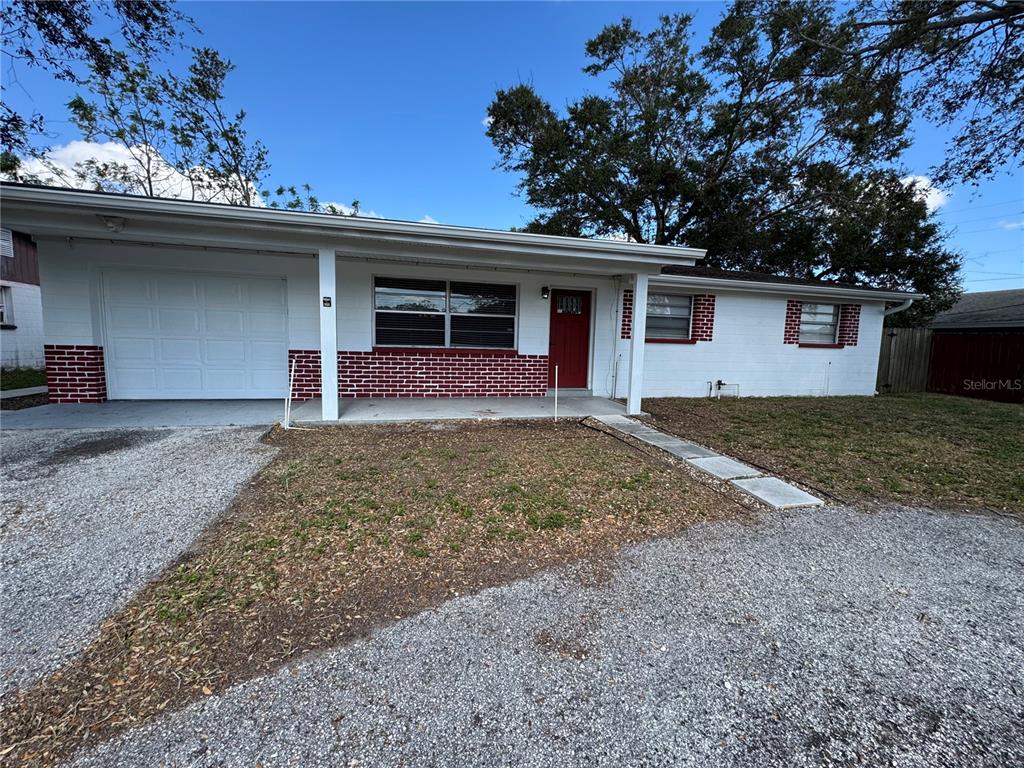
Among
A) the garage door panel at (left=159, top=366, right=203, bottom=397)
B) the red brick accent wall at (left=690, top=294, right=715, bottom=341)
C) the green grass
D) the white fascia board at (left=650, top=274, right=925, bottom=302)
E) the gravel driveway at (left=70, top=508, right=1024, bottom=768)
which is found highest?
the white fascia board at (left=650, top=274, right=925, bottom=302)

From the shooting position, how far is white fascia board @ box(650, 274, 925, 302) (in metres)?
8.68

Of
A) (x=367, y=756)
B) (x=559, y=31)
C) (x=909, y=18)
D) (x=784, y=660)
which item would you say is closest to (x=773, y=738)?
(x=784, y=660)

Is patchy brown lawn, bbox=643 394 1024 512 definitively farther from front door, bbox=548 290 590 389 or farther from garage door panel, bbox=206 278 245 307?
garage door panel, bbox=206 278 245 307

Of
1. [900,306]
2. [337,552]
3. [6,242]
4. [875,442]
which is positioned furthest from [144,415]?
[900,306]

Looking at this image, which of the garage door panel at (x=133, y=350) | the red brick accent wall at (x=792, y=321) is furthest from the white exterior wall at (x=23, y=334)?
the red brick accent wall at (x=792, y=321)

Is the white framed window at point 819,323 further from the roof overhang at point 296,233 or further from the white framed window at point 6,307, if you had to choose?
the white framed window at point 6,307

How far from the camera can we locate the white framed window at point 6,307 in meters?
12.2

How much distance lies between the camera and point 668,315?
9.27m

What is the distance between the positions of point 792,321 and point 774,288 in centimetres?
109

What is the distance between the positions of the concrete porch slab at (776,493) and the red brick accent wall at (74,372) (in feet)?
29.0

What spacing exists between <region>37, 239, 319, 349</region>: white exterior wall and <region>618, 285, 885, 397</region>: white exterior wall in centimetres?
600

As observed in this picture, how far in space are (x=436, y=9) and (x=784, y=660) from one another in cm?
1370

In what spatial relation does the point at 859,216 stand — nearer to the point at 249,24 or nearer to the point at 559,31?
the point at 559,31

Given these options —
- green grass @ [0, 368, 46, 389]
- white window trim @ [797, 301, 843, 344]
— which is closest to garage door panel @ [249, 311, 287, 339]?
green grass @ [0, 368, 46, 389]
